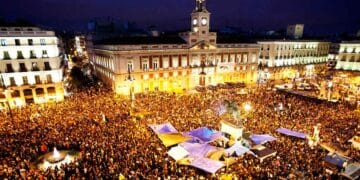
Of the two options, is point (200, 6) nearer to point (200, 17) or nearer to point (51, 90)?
point (200, 17)

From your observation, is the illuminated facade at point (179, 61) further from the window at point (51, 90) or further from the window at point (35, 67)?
the window at point (35, 67)

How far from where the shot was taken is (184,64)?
47.1m

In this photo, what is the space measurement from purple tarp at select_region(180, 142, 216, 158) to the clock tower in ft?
101

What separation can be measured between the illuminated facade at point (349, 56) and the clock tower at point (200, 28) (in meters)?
33.6

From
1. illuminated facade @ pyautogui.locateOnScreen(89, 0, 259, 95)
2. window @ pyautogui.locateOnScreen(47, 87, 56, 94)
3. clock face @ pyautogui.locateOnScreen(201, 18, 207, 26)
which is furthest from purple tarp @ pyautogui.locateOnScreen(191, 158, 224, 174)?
clock face @ pyautogui.locateOnScreen(201, 18, 207, 26)

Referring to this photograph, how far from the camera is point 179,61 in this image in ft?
152

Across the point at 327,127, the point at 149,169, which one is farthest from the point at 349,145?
the point at 149,169

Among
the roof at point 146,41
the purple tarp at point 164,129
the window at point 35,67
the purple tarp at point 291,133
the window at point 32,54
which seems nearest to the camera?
the purple tarp at point 291,133

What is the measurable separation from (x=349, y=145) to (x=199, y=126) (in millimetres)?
13529

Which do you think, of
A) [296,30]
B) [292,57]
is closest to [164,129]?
[292,57]

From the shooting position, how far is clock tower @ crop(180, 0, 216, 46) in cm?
4712

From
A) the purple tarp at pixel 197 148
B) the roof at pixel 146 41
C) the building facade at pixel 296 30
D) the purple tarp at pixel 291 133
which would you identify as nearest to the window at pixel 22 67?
the roof at pixel 146 41

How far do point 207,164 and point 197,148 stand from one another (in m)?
2.70

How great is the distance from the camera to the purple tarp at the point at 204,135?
819 inches
